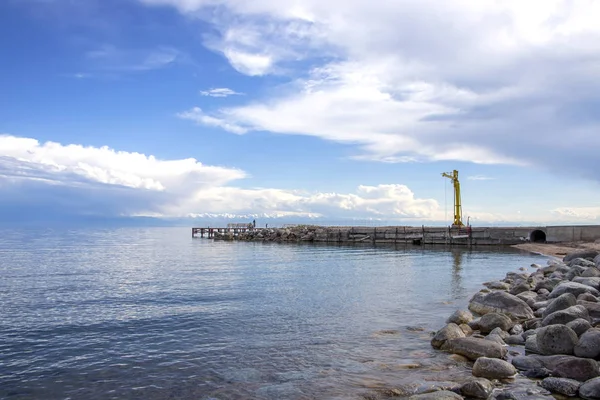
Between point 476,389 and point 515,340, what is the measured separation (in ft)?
14.9

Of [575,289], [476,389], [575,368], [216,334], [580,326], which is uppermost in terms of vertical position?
[575,289]

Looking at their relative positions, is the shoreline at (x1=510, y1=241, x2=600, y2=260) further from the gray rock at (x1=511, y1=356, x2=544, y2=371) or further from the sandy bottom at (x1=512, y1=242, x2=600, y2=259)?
the gray rock at (x1=511, y1=356, x2=544, y2=371)

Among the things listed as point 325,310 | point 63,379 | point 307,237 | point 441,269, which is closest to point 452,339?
point 325,310

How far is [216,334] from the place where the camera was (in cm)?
1469

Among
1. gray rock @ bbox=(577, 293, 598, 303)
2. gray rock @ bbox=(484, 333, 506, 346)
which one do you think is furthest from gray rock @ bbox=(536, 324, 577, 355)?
gray rock @ bbox=(577, 293, 598, 303)

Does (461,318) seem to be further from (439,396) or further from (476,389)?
(439,396)

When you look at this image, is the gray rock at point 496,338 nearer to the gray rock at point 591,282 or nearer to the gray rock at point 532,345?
the gray rock at point 532,345

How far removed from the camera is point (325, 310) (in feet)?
61.9

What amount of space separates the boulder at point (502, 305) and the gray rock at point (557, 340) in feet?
15.0

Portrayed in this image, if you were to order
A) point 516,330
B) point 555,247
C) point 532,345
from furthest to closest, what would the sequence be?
point 555,247
point 516,330
point 532,345

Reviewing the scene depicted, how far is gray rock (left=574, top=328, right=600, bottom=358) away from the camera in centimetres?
1011

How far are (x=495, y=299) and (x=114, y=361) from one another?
43.3 ft

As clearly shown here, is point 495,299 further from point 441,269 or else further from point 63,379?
point 441,269

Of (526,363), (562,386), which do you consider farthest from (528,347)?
(562,386)
